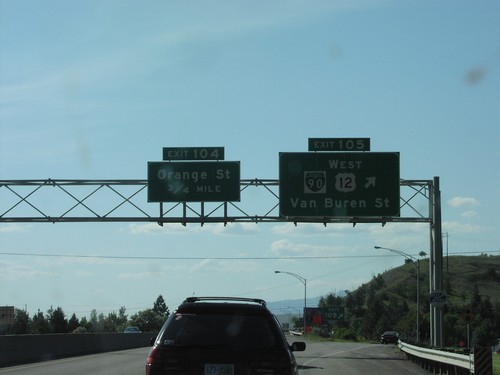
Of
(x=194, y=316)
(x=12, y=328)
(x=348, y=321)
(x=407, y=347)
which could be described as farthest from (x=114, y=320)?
(x=194, y=316)

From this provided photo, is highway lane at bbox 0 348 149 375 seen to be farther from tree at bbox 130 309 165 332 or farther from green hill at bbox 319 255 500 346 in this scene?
tree at bbox 130 309 165 332

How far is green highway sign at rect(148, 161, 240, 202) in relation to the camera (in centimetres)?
3316

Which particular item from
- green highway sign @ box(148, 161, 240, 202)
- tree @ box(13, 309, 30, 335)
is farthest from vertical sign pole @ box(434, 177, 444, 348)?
tree @ box(13, 309, 30, 335)

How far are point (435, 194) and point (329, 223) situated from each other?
4559 millimetres

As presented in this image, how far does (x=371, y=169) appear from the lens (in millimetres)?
32875

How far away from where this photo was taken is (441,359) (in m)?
23.7

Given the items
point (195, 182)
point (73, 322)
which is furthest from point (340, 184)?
point (73, 322)

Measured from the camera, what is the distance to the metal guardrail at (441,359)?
20.4m

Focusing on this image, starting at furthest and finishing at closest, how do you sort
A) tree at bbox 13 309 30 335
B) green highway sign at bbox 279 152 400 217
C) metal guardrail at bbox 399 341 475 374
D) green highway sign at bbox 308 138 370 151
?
tree at bbox 13 309 30 335 < green highway sign at bbox 308 138 370 151 < green highway sign at bbox 279 152 400 217 < metal guardrail at bbox 399 341 475 374

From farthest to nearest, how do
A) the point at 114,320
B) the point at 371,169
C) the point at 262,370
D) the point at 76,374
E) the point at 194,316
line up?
the point at 114,320, the point at 371,169, the point at 76,374, the point at 194,316, the point at 262,370

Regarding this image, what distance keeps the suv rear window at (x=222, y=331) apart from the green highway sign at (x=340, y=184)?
23.1m

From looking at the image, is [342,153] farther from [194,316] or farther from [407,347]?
[194,316]

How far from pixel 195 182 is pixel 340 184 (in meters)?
5.90

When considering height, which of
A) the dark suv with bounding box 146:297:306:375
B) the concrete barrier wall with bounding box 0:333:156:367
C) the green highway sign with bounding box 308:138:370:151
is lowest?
the concrete barrier wall with bounding box 0:333:156:367
